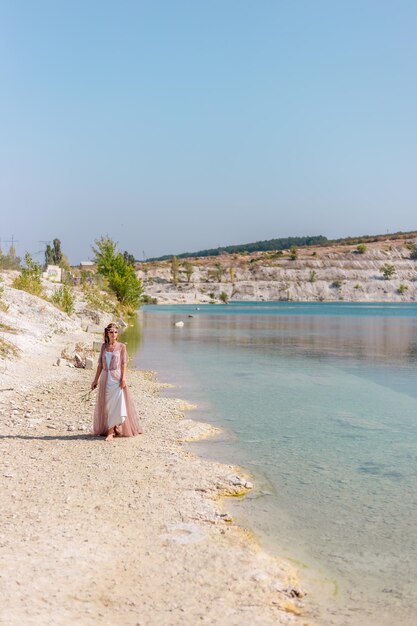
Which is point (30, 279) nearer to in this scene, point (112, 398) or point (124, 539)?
point (112, 398)

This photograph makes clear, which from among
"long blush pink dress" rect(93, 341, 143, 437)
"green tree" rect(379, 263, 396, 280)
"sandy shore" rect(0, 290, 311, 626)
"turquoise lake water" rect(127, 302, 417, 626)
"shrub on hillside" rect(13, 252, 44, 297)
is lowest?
"turquoise lake water" rect(127, 302, 417, 626)

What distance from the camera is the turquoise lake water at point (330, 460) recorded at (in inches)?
257

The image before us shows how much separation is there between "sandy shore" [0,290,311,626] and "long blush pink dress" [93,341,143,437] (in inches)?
12.8

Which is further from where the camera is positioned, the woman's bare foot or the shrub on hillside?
the shrub on hillside

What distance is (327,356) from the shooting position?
28750mm

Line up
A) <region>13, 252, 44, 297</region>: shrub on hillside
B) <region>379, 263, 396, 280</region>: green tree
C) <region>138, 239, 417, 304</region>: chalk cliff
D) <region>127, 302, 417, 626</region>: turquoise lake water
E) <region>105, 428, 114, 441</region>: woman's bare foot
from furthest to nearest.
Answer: <region>379, 263, 396, 280</region>: green tree → <region>138, 239, 417, 304</region>: chalk cliff → <region>13, 252, 44, 297</region>: shrub on hillside → <region>105, 428, 114, 441</region>: woman's bare foot → <region>127, 302, 417, 626</region>: turquoise lake water

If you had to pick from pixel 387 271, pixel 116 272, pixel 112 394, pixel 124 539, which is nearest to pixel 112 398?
pixel 112 394

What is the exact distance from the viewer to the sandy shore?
533cm

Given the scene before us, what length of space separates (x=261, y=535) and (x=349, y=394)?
37.1ft

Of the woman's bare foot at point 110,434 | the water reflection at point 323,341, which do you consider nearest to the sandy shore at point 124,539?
the woman's bare foot at point 110,434

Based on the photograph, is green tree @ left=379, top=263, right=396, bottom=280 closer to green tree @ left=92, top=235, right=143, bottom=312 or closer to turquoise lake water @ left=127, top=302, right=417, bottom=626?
green tree @ left=92, top=235, right=143, bottom=312

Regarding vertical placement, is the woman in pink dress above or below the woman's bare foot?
above

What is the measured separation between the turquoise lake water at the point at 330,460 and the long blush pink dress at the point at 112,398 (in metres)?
1.51

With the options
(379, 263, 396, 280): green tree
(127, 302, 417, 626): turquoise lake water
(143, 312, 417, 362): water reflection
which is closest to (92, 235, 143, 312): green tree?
(143, 312, 417, 362): water reflection
